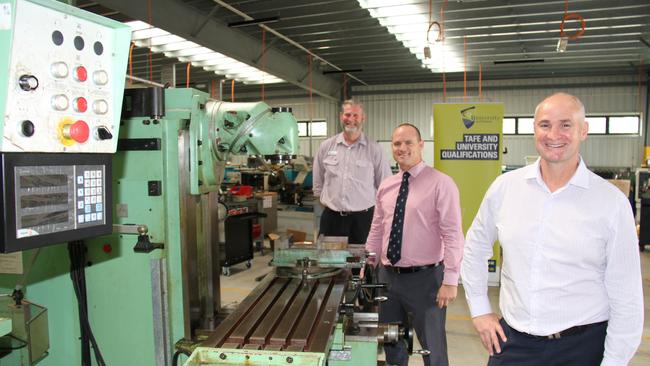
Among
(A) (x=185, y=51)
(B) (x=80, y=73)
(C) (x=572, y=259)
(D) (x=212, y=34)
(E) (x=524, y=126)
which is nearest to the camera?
(B) (x=80, y=73)

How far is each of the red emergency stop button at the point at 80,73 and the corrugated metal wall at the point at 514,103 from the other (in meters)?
7.90

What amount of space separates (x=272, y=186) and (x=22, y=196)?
525cm

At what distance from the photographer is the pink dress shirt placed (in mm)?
2000

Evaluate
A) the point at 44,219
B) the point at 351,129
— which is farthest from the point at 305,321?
the point at 351,129

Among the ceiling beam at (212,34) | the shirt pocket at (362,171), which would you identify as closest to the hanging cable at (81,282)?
the shirt pocket at (362,171)

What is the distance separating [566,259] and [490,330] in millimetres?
366

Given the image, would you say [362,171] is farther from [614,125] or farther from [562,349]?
[614,125]

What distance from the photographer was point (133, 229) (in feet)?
5.64

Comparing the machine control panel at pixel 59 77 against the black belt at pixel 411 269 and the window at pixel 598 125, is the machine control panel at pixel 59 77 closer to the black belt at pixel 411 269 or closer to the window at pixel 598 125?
the black belt at pixel 411 269

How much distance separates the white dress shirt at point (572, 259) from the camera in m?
1.33

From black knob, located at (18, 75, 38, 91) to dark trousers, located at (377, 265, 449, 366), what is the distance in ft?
5.13

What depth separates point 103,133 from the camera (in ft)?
3.87

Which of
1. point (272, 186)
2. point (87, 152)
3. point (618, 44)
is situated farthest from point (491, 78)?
point (87, 152)

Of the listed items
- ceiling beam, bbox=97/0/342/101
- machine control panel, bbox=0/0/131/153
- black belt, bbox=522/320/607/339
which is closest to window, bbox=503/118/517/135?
ceiling beam, bbox=97/0/342/101
